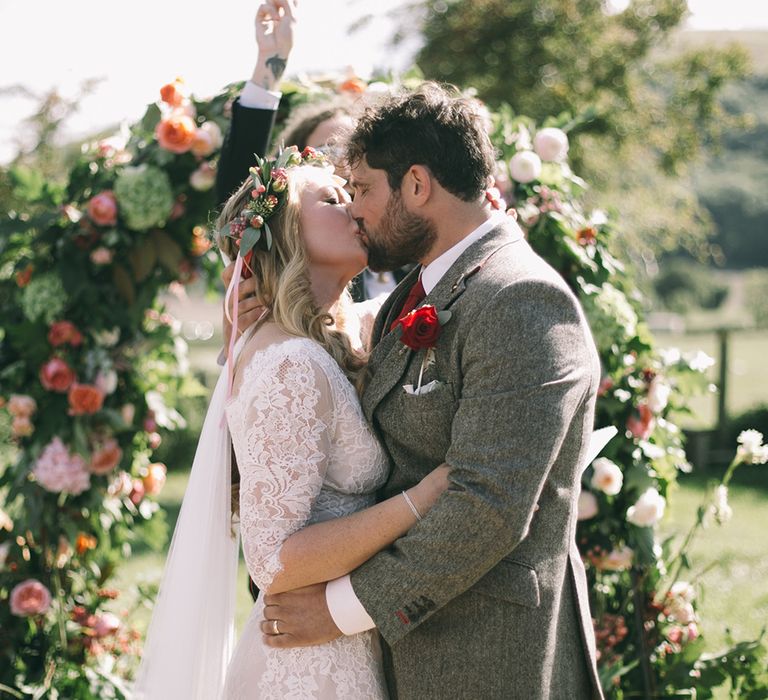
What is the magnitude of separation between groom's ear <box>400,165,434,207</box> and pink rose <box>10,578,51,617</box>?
280cm

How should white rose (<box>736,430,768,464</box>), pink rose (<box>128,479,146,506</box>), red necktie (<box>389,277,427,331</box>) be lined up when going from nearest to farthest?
1. red necktie (<box>389,277,427,331</box>)
2. white rose (<box>736,430,768,464</box>)
3. pink rose (<box>128,479,146,506</box>)

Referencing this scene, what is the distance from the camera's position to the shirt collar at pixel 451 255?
8.11ft

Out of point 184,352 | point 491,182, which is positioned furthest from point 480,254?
point 184,352

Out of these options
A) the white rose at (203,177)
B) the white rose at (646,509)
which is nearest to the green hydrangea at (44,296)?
the white rose at (203,177)

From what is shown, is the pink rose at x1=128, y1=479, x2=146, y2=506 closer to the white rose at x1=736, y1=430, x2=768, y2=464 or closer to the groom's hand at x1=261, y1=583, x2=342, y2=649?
the groom's hand at x1=261, y1=583, x2=342, y2=649

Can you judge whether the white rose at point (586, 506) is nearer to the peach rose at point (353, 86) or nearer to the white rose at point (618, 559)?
the white rose at point (618, 559)

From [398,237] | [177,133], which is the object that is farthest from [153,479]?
[398,237]

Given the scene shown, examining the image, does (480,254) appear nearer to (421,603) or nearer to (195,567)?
(421,603)

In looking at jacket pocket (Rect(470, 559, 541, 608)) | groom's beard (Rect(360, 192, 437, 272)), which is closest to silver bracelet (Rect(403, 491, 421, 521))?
jacket pocket (Rect(470, 559, 541, 608))

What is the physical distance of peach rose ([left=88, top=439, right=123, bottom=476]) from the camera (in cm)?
443

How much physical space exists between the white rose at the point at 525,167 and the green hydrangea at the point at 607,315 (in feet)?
1.70

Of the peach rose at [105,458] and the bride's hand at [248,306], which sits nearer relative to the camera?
the bride's hand at [248,306]

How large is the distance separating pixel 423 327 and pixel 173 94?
7.96 ft

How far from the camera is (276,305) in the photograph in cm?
262
